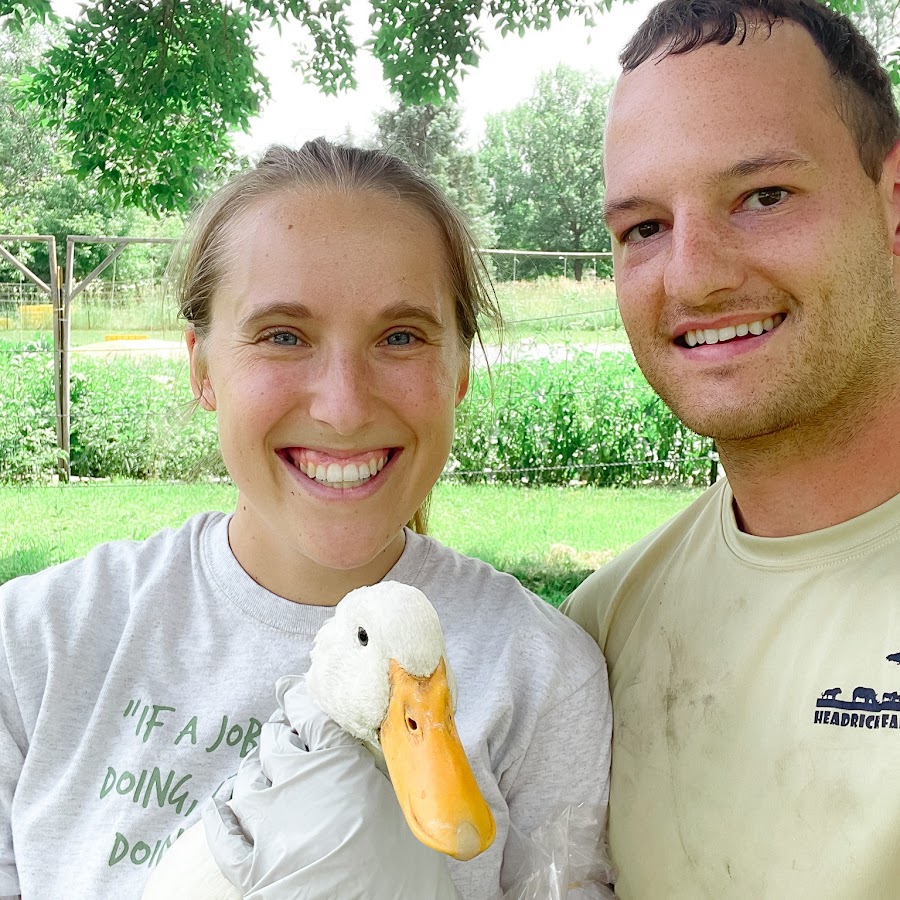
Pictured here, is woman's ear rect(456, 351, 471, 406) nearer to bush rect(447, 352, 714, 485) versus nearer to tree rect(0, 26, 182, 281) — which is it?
bush rect(447, 352, 714, 485)

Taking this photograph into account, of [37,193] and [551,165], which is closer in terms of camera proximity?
[37,193]

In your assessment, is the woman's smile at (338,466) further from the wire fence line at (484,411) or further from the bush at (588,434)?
the bush at (588,434)

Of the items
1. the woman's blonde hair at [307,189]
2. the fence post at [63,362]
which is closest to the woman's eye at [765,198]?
the woman's blonde hair at [307,189]

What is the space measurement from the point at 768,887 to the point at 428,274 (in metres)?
0.93

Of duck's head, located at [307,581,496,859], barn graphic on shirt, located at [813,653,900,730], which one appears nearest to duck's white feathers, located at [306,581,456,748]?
duck's head, located at [307,581,496,859]

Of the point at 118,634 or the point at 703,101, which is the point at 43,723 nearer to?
the point at 118,634

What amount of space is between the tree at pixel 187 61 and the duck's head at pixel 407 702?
11.6ft

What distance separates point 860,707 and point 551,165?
739 inches

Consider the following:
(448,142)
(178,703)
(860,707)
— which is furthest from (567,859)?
(448,142)

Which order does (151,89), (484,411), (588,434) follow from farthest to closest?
(588,434), (484,411), (151,89)

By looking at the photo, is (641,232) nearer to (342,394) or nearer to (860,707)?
(342,394)

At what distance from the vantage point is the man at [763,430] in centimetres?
126

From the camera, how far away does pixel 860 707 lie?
122 centimetres

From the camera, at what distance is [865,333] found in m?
1.43
